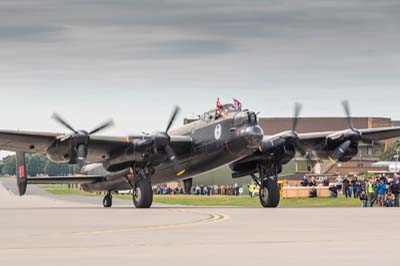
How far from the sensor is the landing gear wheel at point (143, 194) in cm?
4253

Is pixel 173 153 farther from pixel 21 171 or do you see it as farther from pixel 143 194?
pixel 21 171

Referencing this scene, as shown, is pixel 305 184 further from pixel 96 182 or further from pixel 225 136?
pixel 225 136

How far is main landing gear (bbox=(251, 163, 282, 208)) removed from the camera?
4381 cm

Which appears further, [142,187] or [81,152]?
[142,187]

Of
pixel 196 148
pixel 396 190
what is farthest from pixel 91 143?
pixel 396 190

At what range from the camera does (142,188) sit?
42.8 meters

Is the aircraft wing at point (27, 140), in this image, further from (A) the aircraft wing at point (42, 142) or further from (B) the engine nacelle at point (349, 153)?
(B) the engine nacelle at point (349, 153)

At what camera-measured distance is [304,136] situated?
45.5 meters

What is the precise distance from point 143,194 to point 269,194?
6638 mm

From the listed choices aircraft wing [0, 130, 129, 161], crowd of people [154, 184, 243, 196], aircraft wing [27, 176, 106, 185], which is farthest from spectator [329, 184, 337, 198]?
crowd of people [154, 184, 243, 196]
